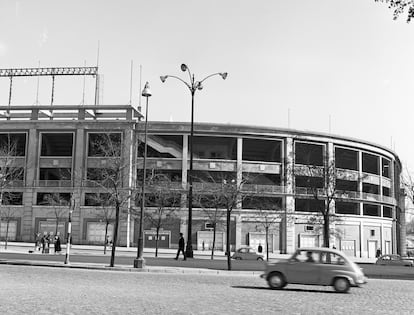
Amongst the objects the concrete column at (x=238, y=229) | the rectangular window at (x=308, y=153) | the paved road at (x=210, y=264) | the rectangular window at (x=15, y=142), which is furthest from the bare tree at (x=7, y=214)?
the rectangular window at (x=308, y=153)

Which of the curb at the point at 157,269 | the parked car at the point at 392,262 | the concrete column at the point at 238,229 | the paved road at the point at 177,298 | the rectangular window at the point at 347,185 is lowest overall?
the parked car at the point at 392,262

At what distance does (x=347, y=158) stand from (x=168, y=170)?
23293mm

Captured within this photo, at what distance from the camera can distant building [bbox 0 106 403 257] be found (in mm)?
58844

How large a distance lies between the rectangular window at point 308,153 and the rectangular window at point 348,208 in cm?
643

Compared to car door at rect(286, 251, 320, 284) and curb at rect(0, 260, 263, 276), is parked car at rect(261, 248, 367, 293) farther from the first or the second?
curb at rect(0, 260, 263, 276)

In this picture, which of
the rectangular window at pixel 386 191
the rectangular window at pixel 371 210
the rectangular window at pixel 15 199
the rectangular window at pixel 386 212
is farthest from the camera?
the rectangular window at pixel 386 191

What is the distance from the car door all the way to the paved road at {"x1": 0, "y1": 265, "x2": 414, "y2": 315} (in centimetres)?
44

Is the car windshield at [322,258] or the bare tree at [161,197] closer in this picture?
the car windshield at [322,258]

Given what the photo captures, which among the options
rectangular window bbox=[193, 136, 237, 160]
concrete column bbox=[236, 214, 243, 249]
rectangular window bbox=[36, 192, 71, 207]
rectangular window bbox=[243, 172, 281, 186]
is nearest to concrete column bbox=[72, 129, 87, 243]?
rectangular window bbox=[36, 192, 71, 207]

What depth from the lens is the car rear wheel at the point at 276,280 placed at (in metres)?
16.7

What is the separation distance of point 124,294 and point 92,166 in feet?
156

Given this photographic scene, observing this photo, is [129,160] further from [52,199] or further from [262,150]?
[262,150]

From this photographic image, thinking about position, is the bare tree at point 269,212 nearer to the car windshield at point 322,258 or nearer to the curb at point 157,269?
the curb at point 157,269

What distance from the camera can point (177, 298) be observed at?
13.0 meters
